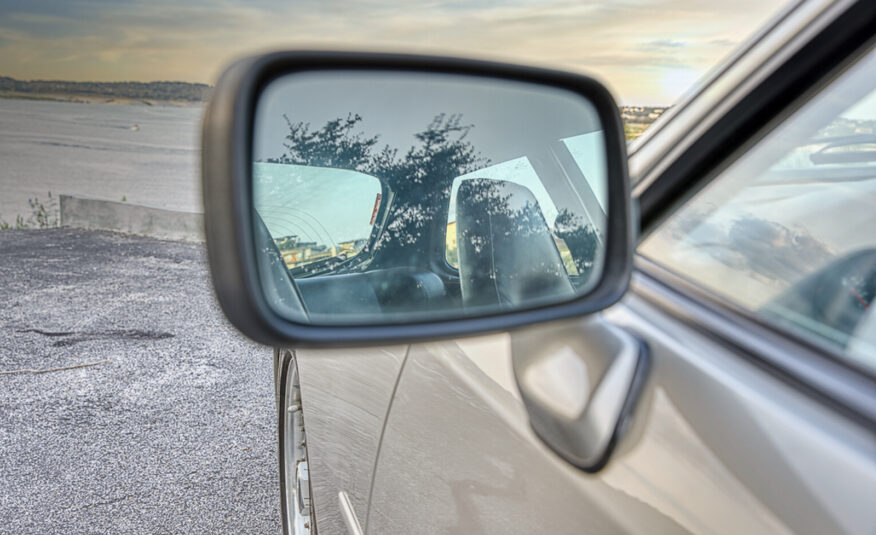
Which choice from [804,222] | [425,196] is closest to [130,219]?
[425,196]

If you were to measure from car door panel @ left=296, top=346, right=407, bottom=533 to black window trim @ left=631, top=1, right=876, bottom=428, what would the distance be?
1.98 ft

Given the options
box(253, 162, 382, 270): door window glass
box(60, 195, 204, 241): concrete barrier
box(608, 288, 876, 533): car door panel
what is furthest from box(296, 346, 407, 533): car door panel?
box(60, 195, 204, 241): concrete barrier

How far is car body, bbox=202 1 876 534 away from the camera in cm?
79

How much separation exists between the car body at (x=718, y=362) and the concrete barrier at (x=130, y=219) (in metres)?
9.29

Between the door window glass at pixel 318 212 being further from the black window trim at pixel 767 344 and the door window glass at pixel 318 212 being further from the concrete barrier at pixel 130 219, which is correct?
the concrete barrier at pixel 130 219

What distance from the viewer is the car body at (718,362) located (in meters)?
0.79

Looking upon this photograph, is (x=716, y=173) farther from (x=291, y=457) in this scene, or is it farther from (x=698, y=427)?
(x=291, y=457)

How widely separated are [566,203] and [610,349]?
30cm

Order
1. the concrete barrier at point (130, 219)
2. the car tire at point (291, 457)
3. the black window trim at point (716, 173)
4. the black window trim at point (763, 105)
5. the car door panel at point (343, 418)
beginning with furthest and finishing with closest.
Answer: the concrete barrier at point (130, 219) → the car tire at point (291, 457) → the car door panel at point (343, 418) → the black window trim at point (763, 105) → the black window trim at point (716, 173)

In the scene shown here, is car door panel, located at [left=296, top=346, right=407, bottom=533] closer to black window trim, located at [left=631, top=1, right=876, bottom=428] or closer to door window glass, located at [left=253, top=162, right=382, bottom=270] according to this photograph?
door window glass, located at [left=253, top=162, right=382, bottom=270]

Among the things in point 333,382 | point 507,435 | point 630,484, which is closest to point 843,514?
point 630,484

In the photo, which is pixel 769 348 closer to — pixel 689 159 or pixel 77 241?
pixel 689 159

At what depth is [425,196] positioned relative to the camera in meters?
1.21

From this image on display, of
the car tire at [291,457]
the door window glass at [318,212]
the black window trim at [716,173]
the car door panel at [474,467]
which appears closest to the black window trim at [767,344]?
the black window trim at [716,173]
